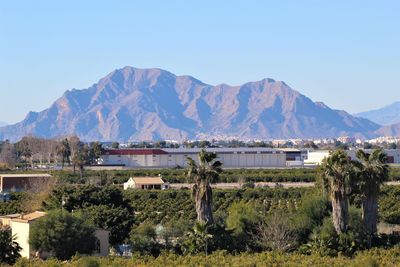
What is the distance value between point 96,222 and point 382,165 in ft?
58.0

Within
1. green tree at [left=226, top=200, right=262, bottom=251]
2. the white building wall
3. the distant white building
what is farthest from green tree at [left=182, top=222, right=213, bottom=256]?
the white building wall

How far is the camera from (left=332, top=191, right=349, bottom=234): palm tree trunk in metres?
49.2

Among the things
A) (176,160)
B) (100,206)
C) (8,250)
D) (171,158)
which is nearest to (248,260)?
(8,250)

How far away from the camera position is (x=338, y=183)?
50.4 meters

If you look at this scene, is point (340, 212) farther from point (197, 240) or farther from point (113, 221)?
point (113, 221)

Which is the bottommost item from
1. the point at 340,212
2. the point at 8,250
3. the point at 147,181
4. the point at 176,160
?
the point at 8,250

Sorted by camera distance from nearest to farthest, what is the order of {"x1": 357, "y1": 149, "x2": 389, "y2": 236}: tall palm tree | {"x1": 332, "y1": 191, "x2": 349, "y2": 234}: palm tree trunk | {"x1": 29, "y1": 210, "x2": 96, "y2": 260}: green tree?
{"x1": 29, "y1": 210, "x2": 96, "y2": 260}: green tree, {"x1": 332, "y1": 191, "x2": 349, "y2": 234}: palm tree trunk, {"x1": 357, "y1": 149, "x2": 389, "y2": 236}: tall palm tree

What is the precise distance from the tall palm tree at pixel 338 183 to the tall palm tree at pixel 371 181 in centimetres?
151

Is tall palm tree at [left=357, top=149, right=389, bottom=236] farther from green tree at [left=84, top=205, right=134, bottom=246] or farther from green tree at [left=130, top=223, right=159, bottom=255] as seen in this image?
green tree at [left=84, top=205, right=134, bottom=246]

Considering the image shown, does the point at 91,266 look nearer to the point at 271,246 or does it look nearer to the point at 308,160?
the point at 271,246

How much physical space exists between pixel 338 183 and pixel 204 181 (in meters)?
7.70

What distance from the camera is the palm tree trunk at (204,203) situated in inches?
1970

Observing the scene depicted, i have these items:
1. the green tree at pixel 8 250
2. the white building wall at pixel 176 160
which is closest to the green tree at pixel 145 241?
the green tree at pixel 8 250

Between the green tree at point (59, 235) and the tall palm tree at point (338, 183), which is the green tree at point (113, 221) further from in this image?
the tall palm tree at point (338, 183)
